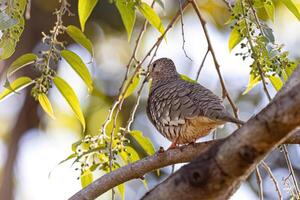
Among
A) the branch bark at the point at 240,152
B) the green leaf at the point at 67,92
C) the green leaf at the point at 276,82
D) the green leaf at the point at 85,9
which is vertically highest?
the green leaf at the point at 85,9

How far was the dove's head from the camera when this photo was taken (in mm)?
3088

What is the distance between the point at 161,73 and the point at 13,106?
6.89 ft

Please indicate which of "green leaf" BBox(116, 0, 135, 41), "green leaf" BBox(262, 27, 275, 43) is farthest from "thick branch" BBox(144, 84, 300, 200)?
"green leaf" BBox(116, 0, 135, 41)

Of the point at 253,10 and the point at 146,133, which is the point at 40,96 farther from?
the point at 146,133

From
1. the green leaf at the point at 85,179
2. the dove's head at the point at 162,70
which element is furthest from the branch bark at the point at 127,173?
the dove's head at the point at 162,70

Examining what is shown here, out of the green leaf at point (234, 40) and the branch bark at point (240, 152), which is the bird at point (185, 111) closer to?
the green leaf at point (234, 40)

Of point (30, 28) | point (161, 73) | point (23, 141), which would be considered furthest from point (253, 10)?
point (30, 28)

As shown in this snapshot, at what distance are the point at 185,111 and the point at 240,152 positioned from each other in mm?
1222

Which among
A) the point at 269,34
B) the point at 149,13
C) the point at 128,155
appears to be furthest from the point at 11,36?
the point at 269,34

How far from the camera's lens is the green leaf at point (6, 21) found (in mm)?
1685

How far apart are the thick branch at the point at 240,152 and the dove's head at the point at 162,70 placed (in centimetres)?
189

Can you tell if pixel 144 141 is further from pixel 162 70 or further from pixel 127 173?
pixel 162 70

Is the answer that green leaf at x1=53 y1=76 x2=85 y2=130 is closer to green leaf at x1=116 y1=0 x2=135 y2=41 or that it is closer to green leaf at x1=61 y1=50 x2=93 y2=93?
green leaf at x1=61 y1=50 x2=93 y2=93

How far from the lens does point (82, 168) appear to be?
210 cm
